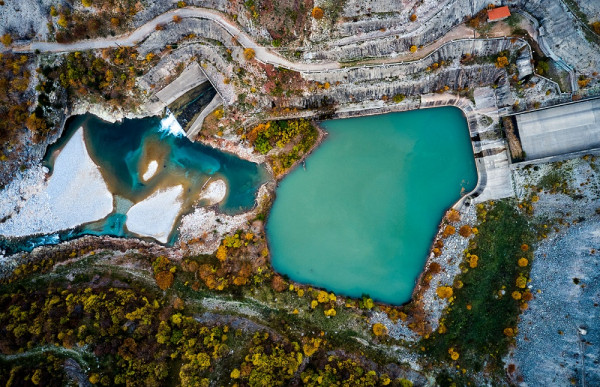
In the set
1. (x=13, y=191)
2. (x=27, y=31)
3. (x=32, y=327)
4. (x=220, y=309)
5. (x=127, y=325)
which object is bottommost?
(x=220, y=309)

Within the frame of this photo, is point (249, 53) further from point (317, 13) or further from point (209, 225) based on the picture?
point (209, 225)

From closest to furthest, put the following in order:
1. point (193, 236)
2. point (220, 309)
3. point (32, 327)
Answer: point (32, 327)
point (220, 309)
point (193, 236)

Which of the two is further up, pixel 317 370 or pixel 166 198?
pixel 166 198

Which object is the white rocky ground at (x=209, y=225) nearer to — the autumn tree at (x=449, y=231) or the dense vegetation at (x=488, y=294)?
the autumn tree at (x=449, y=231)

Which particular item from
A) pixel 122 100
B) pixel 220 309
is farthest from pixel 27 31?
pixel 220 309

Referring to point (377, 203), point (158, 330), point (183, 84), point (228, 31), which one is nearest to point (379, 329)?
point (377, 203)

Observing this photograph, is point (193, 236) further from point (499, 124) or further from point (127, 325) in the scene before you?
point (499, 124)

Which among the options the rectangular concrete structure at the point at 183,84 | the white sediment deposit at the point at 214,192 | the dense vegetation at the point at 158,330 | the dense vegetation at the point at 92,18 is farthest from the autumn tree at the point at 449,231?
the dense vegetation at the point at 92,18
